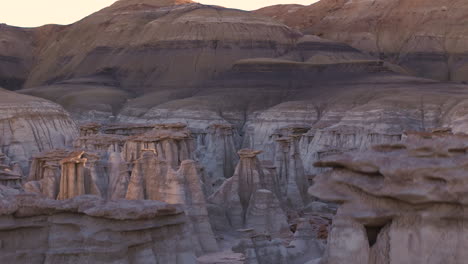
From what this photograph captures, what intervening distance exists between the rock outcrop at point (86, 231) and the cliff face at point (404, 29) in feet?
291

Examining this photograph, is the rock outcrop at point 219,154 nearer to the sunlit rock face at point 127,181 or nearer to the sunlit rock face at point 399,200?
the sunlit rock face at point 127,181

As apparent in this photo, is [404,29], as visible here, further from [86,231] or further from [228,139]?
[86,231]

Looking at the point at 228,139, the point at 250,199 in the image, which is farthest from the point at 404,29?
the point at 250,199

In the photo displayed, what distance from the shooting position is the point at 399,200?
39.2 ft

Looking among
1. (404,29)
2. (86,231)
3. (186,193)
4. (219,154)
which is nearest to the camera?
(86,231)

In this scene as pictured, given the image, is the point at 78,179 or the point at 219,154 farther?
the point at 219,154

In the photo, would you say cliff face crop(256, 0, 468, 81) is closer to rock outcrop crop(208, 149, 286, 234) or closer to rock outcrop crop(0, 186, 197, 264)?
rock outcrop crop(208, 149, 286, 234)

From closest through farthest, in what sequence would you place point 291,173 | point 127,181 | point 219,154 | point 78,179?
1. point 78,179
2. point 127,181
3. point 291,173
4. point 219,154

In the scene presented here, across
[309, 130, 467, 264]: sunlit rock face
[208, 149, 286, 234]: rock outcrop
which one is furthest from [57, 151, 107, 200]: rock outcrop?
[309, 130, 467, 264]: sunlit rock face

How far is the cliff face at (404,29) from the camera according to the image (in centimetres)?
11100

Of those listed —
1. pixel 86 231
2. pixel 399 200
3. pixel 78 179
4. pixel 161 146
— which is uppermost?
pixel 399 200

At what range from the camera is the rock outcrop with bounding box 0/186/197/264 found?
1788 cm

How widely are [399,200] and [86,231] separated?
8.26m

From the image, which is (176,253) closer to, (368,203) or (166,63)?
(368,203)
